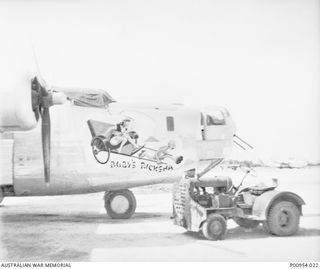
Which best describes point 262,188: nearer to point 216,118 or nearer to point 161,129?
point 216,118

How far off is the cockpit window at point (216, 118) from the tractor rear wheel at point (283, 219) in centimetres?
214

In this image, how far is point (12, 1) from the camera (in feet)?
24.5

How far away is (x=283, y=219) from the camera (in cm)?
669

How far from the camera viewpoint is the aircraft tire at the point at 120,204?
334 inches

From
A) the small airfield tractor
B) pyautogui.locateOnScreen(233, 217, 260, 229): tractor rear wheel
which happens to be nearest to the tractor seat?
the small airfield tractor

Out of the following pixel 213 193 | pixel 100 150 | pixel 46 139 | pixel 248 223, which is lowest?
pixel 248 223

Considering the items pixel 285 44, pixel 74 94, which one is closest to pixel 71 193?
pixel 74 94

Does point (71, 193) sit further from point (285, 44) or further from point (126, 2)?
point (285, 44)

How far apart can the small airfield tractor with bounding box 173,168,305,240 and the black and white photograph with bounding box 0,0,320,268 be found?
0.07 ft

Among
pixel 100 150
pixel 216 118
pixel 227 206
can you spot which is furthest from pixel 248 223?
pixel 100 150

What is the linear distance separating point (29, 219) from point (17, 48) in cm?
307

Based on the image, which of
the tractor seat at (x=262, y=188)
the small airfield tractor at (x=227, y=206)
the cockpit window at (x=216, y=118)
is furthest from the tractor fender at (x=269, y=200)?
the cockpit window at (x=216, y=118)

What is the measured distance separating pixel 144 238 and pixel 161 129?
221 cm

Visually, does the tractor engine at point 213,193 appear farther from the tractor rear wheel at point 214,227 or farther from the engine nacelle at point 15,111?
the engine nacelle at point 15,111
